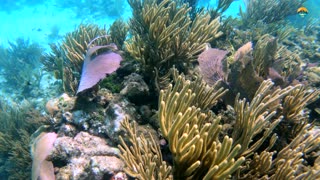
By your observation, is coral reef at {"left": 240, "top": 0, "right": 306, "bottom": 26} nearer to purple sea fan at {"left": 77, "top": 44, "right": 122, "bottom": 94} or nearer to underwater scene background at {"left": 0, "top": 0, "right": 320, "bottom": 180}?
underwater scene background at {"left": 0, "top": 0, "right": 320, "bottom": 180}

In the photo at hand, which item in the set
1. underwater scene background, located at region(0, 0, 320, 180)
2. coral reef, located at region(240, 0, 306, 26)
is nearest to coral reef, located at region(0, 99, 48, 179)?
underwater scene background, located at region(0, 0, 320, 180)

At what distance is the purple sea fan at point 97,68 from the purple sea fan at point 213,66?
4.31ft

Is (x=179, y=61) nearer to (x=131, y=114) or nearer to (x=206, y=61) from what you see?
(x=206, y=61)

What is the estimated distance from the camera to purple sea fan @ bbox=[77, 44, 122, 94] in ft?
10.9

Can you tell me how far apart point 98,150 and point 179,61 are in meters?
1.92

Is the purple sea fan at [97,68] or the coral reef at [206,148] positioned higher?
the purple sea fan at [97,68]

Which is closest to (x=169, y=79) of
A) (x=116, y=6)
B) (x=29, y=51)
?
(x=29, y=51)

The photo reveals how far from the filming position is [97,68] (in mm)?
3381

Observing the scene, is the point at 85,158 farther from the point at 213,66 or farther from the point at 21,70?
the point at 21,70

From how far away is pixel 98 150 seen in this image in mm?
2953

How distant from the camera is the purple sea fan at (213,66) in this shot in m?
3.42

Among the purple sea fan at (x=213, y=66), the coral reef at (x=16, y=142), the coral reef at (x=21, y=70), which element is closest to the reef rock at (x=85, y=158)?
the coral reef at (x=16, y=142)

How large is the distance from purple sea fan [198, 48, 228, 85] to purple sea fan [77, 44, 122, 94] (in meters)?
1.31

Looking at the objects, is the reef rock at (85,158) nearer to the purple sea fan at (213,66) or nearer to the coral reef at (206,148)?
the coral reef at (206,148)
